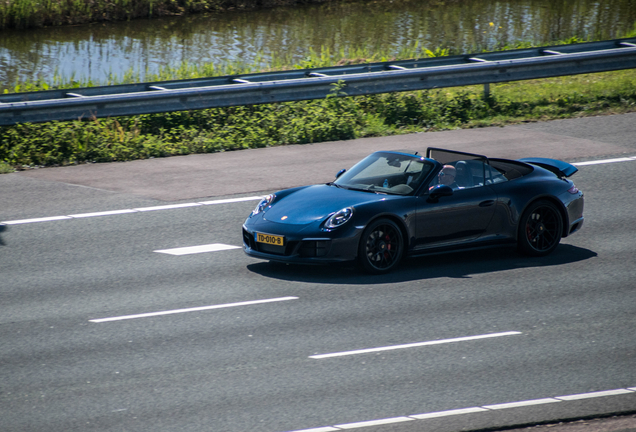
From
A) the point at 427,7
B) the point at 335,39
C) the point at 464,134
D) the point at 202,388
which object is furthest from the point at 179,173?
the point at 427,7

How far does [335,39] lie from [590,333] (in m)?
20.6

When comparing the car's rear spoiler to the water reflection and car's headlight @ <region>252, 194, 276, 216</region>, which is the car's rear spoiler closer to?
car's headlight @ <region>252, 194, 276, 216</region>

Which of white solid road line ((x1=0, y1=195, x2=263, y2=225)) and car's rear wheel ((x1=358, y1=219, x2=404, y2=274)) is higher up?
car's rear wheel ((x1=358, y1=219, x2=404, y2=274))

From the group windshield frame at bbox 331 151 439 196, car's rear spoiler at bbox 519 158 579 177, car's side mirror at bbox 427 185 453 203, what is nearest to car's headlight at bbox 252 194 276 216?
windshield frame at bbox 331 151 439 196

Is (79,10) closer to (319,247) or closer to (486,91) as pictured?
(486,91)

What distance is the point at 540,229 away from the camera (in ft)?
33.9

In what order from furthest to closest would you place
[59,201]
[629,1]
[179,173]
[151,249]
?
[629,1] < [179,173] < [59,201] < [151,249]

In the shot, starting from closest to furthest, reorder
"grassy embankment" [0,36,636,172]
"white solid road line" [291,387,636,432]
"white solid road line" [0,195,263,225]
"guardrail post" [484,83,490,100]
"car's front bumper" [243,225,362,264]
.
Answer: "white solid road line" [291,387,636,432] < "car's front bumper" [243,225,362,264] < "white solid road line" [0,195,263,225] < "grassy embankment" [0,36,636,172] < "guardrail post" [484,83,490,100]

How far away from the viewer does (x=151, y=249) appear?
10578 millimetres

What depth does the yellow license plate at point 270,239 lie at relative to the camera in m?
9.27

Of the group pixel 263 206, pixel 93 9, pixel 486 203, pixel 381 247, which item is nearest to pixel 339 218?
pixel 381 247

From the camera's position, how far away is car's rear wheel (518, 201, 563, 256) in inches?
400

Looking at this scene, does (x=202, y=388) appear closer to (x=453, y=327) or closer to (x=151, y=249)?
(x=453, y=327)

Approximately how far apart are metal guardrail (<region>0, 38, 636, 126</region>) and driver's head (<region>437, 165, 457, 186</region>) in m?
6.84
